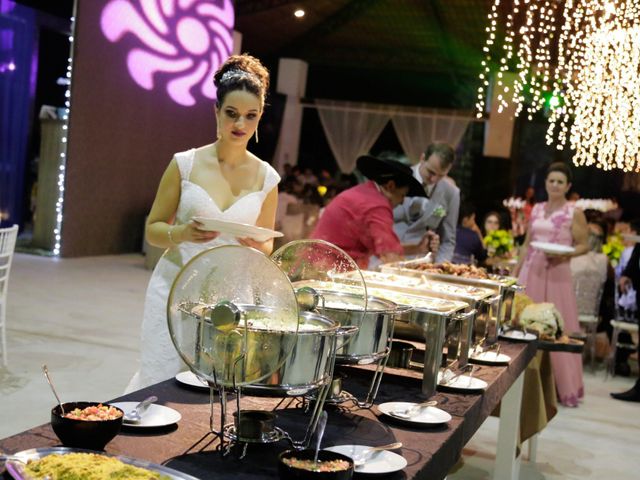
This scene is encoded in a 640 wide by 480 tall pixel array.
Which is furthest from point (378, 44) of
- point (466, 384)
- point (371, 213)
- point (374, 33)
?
point (466, 384)

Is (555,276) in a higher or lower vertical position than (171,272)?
lower

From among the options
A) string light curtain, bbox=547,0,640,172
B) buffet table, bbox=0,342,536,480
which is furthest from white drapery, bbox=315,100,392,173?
buffet table, bbox=0,342,536,480

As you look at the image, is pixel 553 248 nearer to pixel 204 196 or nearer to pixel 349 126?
pixel 204 196

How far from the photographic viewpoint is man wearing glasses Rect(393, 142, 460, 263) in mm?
4617

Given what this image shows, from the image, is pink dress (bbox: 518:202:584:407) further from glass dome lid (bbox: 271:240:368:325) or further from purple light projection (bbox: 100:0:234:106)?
purple light projection (bbox: 100:0:234:106)

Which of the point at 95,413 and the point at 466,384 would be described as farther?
the point at 466,384

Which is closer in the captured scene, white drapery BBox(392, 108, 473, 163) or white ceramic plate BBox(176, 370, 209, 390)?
white ceramic plate BBox(176, 370, 209, 390)

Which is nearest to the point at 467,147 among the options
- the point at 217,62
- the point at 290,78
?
the point at 290,78

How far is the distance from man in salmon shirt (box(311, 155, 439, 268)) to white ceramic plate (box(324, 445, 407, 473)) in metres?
1.86

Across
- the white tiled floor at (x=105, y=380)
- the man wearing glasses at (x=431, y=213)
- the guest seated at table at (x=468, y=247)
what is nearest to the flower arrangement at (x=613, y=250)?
the white tiled floor at (x=105, y=380)

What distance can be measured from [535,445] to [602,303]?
298 cm

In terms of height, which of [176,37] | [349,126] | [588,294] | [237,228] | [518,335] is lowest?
[588,294]

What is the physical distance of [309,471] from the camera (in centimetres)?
124

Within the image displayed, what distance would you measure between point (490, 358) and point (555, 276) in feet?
9.28
